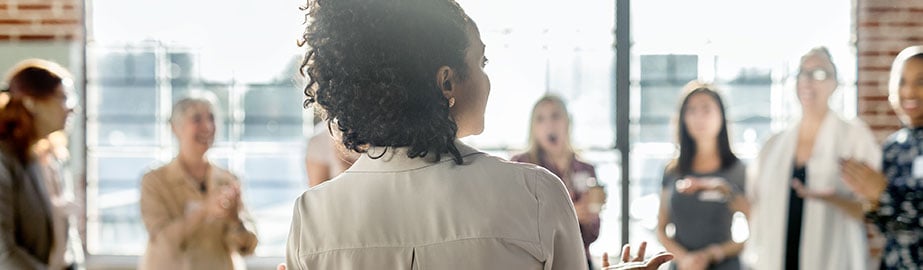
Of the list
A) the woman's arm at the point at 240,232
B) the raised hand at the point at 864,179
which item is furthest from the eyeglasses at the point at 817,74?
the woman's arm at the point at 240,232

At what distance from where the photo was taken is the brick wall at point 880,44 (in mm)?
4605

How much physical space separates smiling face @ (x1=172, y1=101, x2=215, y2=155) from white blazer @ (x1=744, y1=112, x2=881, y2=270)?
2.11 m

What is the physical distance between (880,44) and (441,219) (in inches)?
158

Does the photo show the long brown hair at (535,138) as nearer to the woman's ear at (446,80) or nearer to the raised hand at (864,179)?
the raised hand at (864,179)

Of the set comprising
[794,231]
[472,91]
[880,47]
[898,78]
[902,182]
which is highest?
[880,47]

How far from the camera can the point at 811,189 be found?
13.7 feet

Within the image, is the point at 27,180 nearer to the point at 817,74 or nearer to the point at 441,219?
the point at 441,219

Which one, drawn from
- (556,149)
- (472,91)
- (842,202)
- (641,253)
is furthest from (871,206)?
(472,91)

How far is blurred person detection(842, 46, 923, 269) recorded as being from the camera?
3.22 metres

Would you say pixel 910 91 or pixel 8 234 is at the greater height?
pixel 910 91

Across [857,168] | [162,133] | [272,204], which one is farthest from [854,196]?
[162,133]

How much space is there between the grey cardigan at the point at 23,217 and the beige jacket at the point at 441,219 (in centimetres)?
231

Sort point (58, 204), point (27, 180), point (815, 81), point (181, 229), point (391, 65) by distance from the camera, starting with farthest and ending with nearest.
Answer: point (815, 81), point (181, 229), point (58, 204), point (27, 180), point (391, 65)

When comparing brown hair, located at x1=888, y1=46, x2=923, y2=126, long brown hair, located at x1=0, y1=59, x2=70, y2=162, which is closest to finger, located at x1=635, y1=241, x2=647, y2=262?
brown hair, located at x1=888, y1=46, x2=923, y2=126
